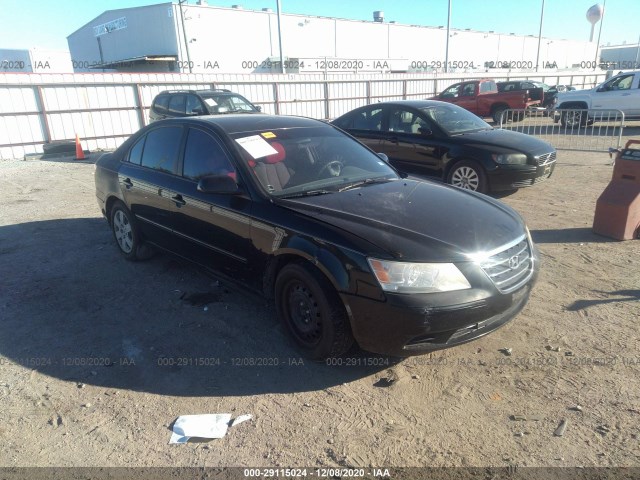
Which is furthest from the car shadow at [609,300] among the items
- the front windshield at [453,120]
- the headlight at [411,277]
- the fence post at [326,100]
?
the fence post at [326,100]

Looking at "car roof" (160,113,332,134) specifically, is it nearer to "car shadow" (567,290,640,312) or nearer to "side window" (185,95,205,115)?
"car shadow" (567,290,640,312)

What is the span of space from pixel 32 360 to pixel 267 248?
200 centimetres

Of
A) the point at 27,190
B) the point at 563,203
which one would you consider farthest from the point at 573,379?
the point at 27,190

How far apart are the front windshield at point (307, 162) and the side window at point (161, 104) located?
1091cm

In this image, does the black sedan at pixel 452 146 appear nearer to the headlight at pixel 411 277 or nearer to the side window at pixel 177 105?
the headlight at pixel 411 277

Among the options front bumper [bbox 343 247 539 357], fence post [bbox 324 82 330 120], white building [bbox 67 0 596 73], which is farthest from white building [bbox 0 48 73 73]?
front bumper [bbox 343 247 539 357]

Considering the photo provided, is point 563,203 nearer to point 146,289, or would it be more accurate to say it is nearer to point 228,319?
point 228,319

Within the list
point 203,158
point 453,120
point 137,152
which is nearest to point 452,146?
point 453,120

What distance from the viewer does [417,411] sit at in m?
2.86

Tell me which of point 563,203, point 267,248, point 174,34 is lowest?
point 563,203

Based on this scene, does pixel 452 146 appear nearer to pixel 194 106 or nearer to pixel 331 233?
pixel 331 233

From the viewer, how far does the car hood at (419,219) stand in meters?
2.90

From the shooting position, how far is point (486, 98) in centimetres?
1959

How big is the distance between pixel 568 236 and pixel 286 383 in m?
4.31
